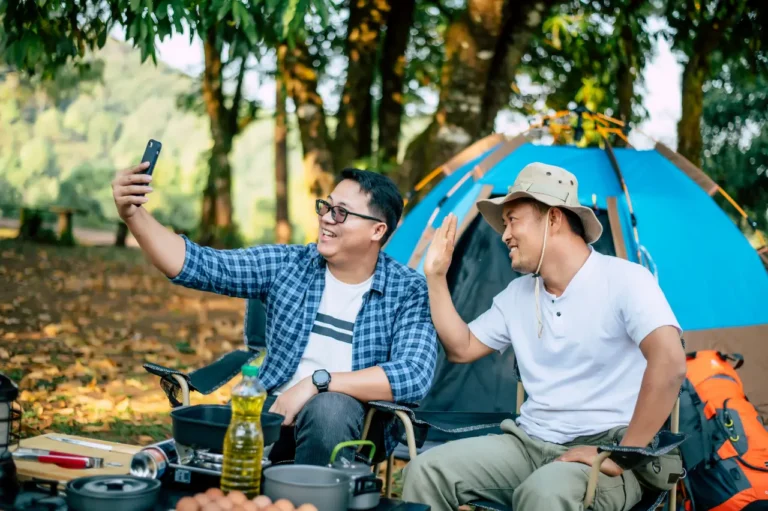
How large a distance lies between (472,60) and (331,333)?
5074 millimetres

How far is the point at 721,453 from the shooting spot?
386cm

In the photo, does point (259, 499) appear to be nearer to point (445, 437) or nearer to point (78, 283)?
point (445, 437)

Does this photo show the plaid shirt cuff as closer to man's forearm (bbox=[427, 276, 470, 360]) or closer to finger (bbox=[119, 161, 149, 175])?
finger (bbox=[119, 161, 149, 175])

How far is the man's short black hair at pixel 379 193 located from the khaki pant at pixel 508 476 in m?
0.82

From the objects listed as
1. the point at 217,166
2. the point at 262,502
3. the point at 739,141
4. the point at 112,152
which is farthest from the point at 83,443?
the point at 112,152

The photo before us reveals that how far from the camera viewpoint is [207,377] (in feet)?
11.8

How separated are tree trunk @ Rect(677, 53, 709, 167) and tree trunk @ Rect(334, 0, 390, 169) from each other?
338 centimetres

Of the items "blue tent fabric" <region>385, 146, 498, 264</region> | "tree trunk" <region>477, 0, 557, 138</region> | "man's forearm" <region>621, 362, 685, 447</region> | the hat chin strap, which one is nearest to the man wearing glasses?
the hat chin strap

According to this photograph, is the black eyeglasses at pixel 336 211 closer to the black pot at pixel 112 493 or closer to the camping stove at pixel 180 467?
the camping stove at pixel 180 467

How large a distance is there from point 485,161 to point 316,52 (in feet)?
24.5

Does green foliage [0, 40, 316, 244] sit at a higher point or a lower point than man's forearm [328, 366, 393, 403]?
higher

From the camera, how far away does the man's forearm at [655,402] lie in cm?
273

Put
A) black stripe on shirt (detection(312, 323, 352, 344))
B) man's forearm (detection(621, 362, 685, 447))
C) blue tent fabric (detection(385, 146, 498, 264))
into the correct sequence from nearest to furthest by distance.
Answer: man's forearm (detection(621, 362, 685, 447))
black stripe on shirt (detection(312, 323, 352, 344))
blue tent fabric (detection(385, 146, 498, 264))

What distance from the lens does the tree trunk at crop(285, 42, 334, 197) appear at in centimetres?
937
